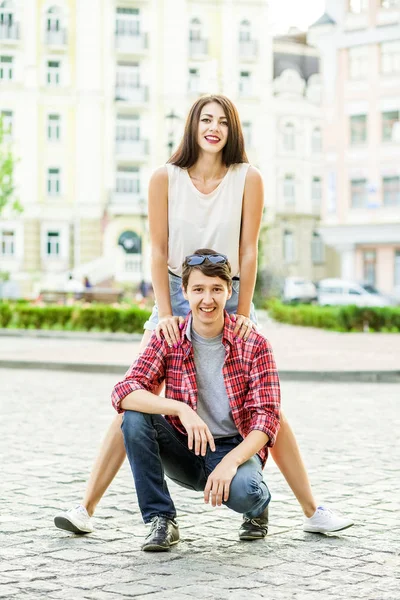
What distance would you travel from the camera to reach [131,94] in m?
56.2

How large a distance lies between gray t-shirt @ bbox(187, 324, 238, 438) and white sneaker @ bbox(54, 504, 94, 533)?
750mm

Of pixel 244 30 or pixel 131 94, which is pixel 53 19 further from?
pixel 244 30

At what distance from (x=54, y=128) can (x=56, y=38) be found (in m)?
4.17

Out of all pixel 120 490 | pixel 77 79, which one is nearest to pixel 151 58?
pixel 77 79

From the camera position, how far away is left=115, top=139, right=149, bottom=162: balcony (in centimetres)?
5603

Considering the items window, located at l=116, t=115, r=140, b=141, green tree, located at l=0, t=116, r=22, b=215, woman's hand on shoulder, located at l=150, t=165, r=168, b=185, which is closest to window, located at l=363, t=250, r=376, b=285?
window, located at l=116, t=115, r=140, b=141

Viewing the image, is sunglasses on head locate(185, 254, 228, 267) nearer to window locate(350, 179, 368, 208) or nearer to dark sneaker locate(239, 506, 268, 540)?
dark sneaker locate(239, 506, 268, 540)

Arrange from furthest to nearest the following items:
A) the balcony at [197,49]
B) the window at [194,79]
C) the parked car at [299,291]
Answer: the window at [194,79] → the balcony at [197,49] → the parked car at [299,291]

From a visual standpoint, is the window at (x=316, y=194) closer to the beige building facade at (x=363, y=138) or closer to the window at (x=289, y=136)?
the window at (x=289, y=136)

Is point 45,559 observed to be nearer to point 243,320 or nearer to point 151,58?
point 243,320

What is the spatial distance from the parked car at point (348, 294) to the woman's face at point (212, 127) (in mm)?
36853

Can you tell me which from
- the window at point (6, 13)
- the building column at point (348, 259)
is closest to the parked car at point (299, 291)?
the building column at point (348, 259)

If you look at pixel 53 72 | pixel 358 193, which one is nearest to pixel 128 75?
pixel 53 72

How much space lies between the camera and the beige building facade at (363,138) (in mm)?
47688
